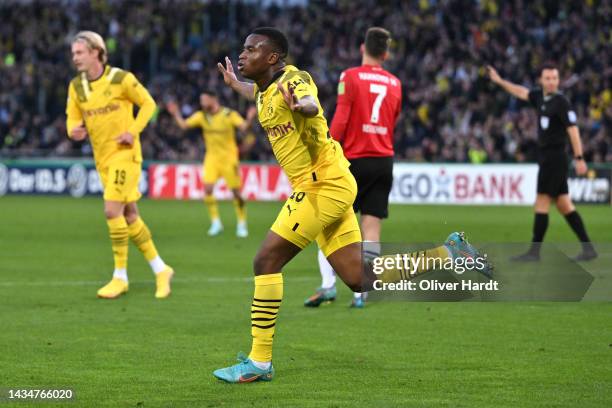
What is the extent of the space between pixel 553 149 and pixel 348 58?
2286 centimetres

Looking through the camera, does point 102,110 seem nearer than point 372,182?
No

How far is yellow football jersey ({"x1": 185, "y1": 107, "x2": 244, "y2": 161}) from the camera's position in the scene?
21016mm

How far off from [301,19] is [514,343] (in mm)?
32558

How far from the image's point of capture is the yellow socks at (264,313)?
6961 millimetres

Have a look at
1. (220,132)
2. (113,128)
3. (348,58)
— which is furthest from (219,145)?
(348,58)

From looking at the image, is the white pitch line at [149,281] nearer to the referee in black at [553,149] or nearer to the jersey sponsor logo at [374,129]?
the jersey sponsor logo at [374,129]

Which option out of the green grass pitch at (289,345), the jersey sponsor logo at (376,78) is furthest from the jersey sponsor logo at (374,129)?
the green grass pitch at (289,345)

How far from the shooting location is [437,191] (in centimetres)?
2964

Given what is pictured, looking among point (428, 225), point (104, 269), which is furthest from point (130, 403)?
point (428, 225)

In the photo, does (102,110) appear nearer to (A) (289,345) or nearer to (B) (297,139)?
(A) (289,345)

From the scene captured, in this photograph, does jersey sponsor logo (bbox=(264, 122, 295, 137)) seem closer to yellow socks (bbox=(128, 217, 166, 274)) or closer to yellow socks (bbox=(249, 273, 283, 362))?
yellow socks (bbox=(249, 273, 283, 362))

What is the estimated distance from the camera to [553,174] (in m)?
14.1

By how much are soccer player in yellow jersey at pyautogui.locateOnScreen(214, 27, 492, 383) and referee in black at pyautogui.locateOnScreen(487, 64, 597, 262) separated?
735cm

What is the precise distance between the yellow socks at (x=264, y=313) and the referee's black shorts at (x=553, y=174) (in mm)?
7936
